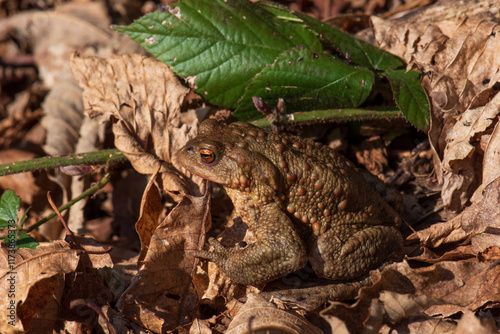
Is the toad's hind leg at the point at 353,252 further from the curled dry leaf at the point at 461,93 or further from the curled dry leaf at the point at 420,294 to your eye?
the curled dry leaf at the point at 461,93

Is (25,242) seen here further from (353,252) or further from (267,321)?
(353,252)

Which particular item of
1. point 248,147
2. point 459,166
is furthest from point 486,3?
point 248,147

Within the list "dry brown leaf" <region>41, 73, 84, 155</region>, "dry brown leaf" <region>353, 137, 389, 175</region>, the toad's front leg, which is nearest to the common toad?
the toad's front leg

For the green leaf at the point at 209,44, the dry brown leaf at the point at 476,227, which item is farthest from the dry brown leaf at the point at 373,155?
the green leaf at the point at 209,44

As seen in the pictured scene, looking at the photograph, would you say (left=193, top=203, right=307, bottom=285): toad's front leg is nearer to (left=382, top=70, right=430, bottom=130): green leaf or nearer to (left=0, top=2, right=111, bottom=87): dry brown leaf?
(left=382, top=70, right=430, bottom=130): green leaf

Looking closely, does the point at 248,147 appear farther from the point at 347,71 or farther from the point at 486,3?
the point at 486,3

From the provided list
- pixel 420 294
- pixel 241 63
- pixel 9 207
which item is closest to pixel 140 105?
pixel 241 63
